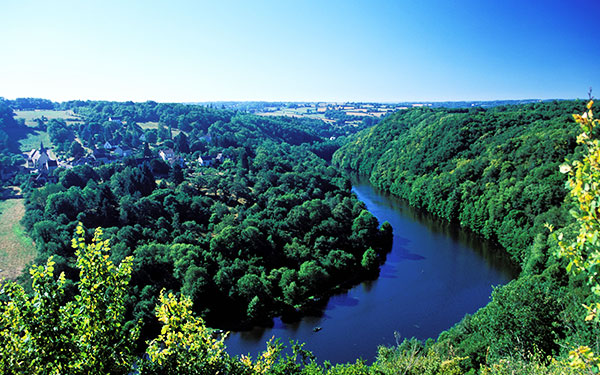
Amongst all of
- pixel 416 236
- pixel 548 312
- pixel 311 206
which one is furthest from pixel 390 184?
pixel 548 312

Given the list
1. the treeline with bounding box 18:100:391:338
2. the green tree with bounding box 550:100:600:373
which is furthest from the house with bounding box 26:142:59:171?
the green tree with bounding box 550:100:600:373

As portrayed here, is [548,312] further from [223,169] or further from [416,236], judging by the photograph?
[223,169]

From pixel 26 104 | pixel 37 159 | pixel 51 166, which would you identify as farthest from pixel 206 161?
pixel 26 104

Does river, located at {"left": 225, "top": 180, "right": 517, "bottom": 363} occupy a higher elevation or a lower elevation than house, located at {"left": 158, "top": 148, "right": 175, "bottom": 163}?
lower

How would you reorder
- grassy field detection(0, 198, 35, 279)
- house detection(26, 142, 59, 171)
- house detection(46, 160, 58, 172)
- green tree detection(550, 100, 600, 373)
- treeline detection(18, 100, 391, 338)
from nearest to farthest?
green tree detection(550, 100, 600, 373) → treeline detection(18, 100, 391, 338) → grassy field detection(0, 198, 35, 279) → house detection(46, 160, 58, 172) → house detection(26, 142, 59, 171)

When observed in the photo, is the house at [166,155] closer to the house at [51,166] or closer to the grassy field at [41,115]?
the house at [51,166]

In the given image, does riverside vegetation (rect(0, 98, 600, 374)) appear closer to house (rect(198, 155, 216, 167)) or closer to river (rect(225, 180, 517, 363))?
river (rect(225, 180, 517, 363))

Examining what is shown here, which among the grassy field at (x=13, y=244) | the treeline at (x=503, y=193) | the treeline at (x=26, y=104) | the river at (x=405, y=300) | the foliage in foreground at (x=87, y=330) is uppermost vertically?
the treeline at (x=26, y=104)

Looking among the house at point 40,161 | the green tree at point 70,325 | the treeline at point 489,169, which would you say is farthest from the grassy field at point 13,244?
the treeline at point 489,169
